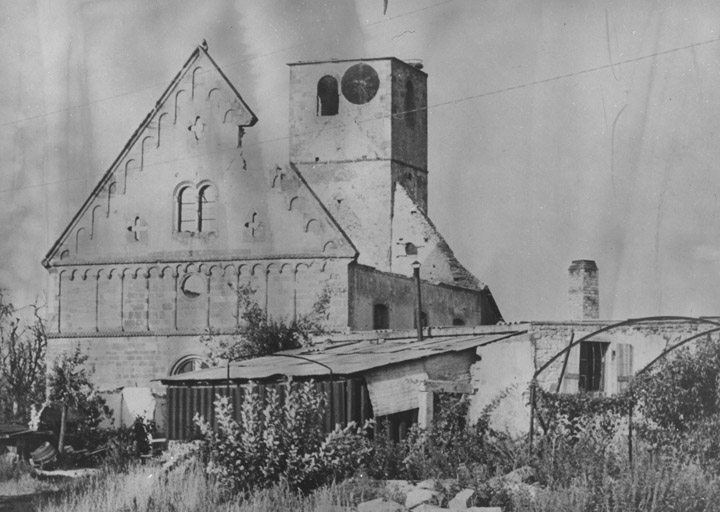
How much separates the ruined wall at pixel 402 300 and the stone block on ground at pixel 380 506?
56.1 feet

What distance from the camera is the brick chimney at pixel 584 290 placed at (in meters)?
28.9

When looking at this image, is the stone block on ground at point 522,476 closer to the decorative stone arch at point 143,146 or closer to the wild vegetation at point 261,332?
the wild vegetation at point 261,332

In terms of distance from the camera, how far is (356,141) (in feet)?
131

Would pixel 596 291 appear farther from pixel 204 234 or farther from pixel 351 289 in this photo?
pixel 204 234

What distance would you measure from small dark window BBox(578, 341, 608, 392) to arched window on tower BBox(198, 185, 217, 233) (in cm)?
1496

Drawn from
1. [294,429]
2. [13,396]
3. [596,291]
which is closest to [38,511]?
[294,429]

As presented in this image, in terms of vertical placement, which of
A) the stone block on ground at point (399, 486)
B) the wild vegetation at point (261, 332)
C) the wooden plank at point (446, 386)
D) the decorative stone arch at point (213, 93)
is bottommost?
the stone block on ground at point (399, 486)

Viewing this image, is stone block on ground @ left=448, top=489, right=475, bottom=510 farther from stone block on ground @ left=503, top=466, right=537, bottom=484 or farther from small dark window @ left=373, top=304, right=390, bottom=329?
small dark window @ left=373, top=304, right=390, bottom=329

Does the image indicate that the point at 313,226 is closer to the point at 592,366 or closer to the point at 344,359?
the point at 344,359

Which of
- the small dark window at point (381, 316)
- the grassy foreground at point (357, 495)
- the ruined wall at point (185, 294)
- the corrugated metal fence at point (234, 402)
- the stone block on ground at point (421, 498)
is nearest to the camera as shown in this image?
the grassy foreground at point (357, 495)

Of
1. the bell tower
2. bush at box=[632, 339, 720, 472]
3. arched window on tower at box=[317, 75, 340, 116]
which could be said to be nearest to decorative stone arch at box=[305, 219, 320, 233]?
the bell tower

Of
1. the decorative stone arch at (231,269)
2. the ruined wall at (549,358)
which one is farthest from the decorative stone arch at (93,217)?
the ruined wall at (549,358)

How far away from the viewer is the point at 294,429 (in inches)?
722

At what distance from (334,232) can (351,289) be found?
1611mm
